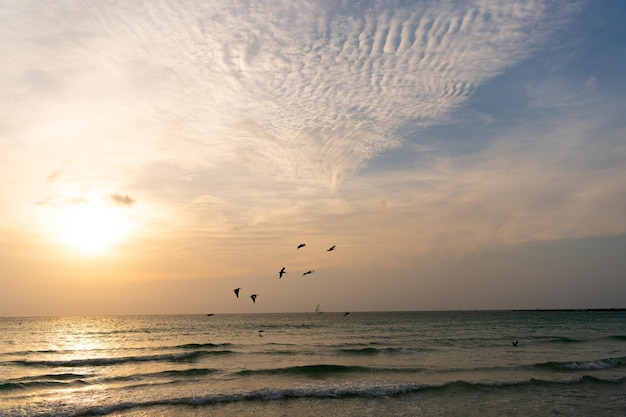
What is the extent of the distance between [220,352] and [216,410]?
25076mm

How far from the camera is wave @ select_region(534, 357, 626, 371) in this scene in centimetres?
3325

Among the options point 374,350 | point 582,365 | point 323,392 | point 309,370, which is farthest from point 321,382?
point 582,365

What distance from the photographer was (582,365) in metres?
34.1

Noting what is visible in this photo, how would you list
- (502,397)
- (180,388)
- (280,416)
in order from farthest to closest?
1. (180,388)
2. (502,397)
3. (280,416)

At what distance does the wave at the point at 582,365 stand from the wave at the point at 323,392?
4405 millimetres

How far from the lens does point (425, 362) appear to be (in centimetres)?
3659

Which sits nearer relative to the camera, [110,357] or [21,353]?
[110,357]

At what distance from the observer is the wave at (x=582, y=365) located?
Result: 33.2 meters

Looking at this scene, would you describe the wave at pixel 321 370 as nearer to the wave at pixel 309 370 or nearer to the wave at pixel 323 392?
the wave at pixel 309 370

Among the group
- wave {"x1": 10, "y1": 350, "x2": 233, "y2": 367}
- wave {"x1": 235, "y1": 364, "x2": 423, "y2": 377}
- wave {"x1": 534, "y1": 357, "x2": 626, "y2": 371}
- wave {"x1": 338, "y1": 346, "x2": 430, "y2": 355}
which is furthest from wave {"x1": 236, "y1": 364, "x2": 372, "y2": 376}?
wave {"x1": 534, "y1": 357, "x2": 626, "y2": 371}

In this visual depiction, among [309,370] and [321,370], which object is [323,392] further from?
[309,370]

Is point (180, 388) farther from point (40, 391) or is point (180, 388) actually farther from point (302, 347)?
point (302, 347)

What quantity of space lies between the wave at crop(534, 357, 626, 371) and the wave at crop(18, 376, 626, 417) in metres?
4.41

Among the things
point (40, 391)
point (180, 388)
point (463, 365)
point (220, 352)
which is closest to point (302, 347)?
point (220, 352)
